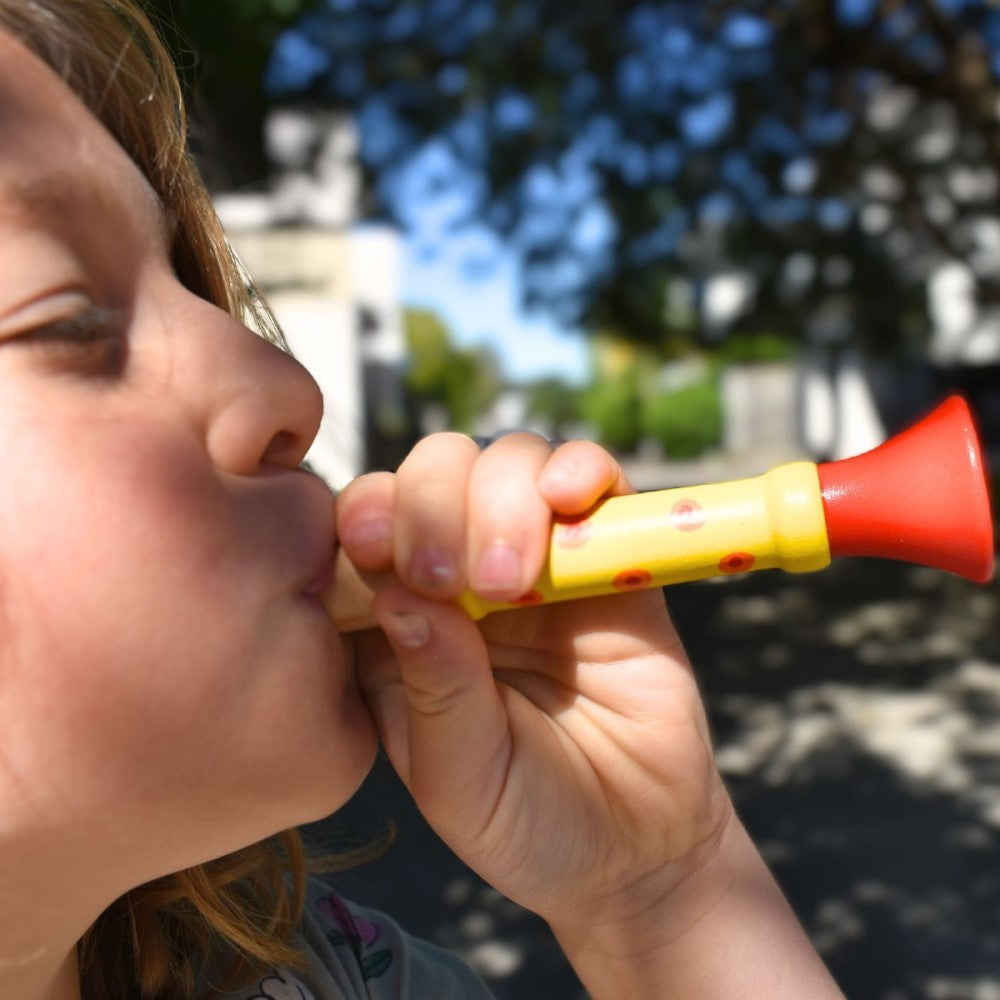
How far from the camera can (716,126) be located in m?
7.32

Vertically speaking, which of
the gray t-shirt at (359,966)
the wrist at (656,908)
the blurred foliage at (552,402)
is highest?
the wrist at (656,908)

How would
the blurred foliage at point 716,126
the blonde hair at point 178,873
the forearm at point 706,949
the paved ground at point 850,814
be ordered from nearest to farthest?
1. the blonde hair at point 178,873
2. the forearm at point 706,949
3. the paved ground at point 850,814
4. the blurred foliage at point 716,126

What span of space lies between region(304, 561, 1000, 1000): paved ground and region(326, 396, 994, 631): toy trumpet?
100 cm

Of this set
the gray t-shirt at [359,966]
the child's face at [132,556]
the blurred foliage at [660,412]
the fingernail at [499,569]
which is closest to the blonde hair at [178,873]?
the gray t-shirt at [359,966]

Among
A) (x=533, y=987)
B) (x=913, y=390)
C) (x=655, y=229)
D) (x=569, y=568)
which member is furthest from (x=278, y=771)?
(x=913, y=390)

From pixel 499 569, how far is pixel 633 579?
0.41ft

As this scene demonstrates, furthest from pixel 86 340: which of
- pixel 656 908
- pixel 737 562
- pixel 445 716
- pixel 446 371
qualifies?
pixel 446 371

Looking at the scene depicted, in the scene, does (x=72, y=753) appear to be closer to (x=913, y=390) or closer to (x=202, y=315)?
(x=202, y=315)

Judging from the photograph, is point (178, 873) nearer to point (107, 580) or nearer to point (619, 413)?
point (107, 580)

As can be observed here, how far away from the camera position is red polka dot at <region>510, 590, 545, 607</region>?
41.6 inches

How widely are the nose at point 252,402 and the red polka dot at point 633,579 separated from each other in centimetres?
32

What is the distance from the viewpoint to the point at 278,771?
1.00 metres

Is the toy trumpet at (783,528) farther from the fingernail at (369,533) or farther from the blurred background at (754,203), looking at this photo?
the blurred background at (754,203)

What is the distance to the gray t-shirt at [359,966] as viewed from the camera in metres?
1.38
